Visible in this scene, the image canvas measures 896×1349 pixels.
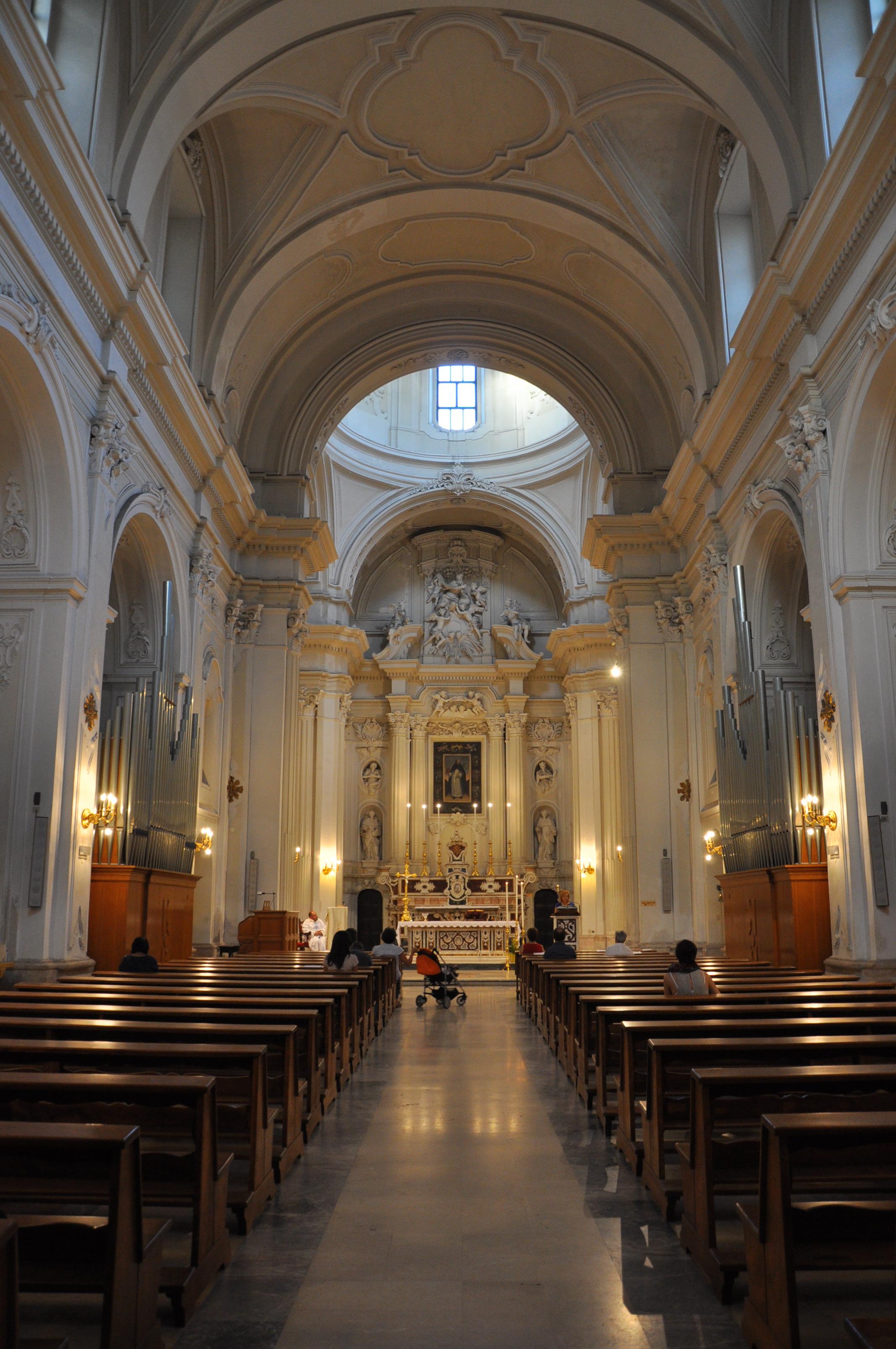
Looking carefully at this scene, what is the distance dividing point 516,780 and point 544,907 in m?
3.71

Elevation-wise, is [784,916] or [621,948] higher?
[784,916]

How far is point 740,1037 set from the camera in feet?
17.2

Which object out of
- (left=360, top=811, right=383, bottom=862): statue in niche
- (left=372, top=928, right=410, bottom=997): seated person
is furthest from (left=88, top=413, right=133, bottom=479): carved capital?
(left=360, top=811, right=383, bottom=862): statue in niche

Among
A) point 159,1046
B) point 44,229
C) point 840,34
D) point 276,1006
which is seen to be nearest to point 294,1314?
point 159,1046

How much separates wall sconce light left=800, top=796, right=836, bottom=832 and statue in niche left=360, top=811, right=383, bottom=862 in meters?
21.0

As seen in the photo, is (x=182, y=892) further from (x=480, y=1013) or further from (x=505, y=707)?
(x=505, y=707)

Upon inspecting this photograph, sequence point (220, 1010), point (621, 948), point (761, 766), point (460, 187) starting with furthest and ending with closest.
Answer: point (460, 187)
point (621, 948)
point (761, 766)
point (220, 1010)

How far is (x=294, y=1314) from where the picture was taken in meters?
3.58

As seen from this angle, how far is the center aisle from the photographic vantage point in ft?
11.4

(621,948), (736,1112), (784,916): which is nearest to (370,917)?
(621,948)

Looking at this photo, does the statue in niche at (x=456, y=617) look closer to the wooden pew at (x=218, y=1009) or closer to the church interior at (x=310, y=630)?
the church interior at (x=310, y=630)

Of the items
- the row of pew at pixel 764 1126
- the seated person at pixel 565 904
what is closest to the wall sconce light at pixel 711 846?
the seated person at pixel 565 904

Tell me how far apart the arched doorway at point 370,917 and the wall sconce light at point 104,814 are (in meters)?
19.7

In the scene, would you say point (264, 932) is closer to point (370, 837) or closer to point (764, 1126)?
point (370, 837)
